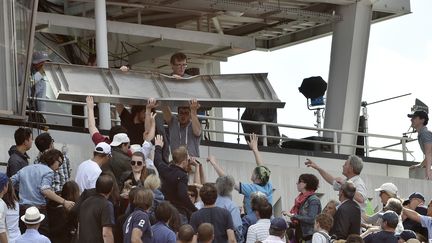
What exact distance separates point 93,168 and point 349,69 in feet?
50.3

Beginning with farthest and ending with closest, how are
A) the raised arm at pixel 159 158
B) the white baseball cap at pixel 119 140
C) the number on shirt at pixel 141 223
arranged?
1. the white baseball cap at pixel 119 140
2. the raised arm at pixel 159 158
3. the number on shirt at pixel 141 223

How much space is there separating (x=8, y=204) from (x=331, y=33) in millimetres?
19953

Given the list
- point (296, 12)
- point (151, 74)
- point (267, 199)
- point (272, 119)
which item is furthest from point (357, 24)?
point (267, 199)

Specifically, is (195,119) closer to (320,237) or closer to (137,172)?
(137,172)

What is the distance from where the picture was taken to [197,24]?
132ft

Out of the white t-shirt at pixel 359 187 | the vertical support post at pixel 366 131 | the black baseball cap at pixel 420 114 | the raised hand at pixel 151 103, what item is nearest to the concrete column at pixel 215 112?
the vertical support post at pixel 366 131

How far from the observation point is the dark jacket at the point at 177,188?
23297 mm

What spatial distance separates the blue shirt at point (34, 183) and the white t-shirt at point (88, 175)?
52cm

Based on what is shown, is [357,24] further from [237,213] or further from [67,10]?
[237,213]

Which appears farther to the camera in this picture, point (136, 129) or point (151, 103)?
point (136, 129)

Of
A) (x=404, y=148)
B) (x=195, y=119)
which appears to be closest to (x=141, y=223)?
(x=195, y=119)

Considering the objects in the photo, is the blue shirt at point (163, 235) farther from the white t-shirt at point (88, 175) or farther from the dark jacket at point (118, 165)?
the dark jacket at point (118, 165)

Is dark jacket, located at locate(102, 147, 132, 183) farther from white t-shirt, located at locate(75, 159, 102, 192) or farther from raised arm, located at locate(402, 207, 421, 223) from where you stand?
raised arm, located at locate(402, 207, 421, 223)

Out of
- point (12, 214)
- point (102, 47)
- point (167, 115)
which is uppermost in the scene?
point (102, 47)
